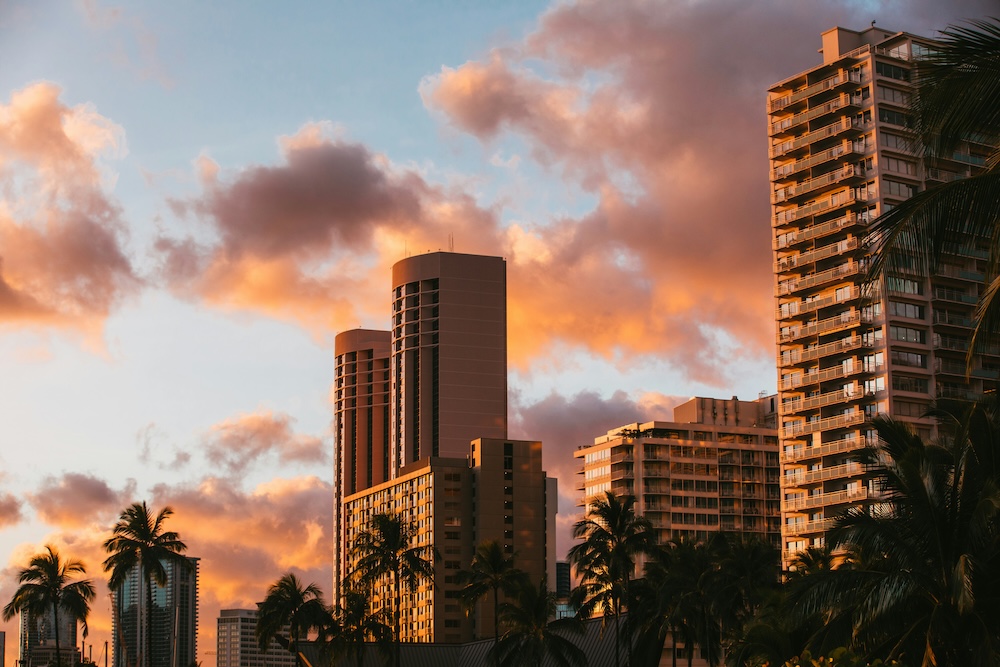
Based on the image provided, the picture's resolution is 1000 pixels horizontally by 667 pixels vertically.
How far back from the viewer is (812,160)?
14162 cm

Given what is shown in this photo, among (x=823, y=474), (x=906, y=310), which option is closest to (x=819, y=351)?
(x=906, y=310)

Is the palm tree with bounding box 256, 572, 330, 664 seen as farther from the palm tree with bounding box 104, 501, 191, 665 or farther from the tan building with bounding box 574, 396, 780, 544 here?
the tan building with bounding box 574, 396, 780, 544

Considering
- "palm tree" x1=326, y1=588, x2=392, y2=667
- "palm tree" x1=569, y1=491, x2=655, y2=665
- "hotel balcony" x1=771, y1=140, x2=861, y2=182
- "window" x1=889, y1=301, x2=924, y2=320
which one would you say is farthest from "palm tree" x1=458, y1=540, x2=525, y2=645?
"hotel balcony" x1=771, y1=140, x2=861, y2=182

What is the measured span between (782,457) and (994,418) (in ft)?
329

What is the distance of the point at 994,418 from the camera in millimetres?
41719

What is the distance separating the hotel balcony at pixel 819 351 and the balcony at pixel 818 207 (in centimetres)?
1127

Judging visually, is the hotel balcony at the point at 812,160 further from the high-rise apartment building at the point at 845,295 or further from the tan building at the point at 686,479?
the tan building at the point at 686,479

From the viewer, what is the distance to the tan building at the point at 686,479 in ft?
632

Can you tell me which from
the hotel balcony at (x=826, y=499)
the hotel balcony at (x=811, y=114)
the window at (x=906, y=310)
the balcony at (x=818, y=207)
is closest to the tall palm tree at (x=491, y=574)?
the hotel balcony at (x=826, y=499)

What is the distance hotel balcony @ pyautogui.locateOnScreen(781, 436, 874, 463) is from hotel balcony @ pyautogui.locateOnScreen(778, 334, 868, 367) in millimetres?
8635

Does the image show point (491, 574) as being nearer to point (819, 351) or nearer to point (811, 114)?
point (819, 351)

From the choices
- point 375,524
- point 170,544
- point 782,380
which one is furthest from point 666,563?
point 782,380

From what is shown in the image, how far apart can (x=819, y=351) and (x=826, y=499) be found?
580 inches

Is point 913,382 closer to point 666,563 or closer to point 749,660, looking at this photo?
point 666,563
